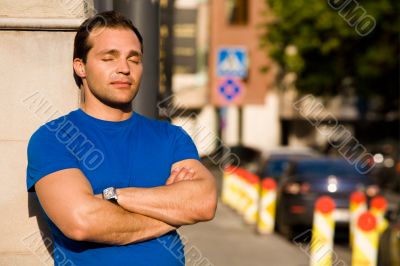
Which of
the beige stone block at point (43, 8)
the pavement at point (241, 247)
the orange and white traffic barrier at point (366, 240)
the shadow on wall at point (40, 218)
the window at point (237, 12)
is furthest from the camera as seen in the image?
the window at point (237, 12)

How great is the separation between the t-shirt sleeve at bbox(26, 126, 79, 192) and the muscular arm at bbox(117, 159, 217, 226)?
23 centimetres

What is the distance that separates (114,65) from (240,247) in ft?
43.9

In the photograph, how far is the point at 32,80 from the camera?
201 inches

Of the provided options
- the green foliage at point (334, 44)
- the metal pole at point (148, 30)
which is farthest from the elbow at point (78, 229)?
the green foliage at point (334, 44)

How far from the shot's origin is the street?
1556 cm

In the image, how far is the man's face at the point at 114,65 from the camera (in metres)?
4.42

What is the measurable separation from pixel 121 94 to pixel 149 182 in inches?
13.7

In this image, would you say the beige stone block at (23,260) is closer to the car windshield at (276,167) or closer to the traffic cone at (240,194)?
the traffic cone at (240,194)

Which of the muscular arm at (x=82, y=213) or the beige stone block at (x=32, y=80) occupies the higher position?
the beige stone block at (x=32, y=80)

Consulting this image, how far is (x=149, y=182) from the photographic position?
441cm

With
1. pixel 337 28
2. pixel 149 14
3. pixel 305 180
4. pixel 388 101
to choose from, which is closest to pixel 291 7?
pixel 337 28

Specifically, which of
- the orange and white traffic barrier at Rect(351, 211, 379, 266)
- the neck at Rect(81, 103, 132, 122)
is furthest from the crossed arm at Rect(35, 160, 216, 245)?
the orange and white traffic barrier at Rect(351, 211, 379, 266)

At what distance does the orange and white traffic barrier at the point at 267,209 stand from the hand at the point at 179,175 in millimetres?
16191

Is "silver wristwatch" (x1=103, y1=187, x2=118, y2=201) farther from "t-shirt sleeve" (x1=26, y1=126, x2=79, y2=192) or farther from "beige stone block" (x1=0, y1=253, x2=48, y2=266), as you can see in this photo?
"beige stone block" (x1=0, y1=253, x2=48, y2=266)
